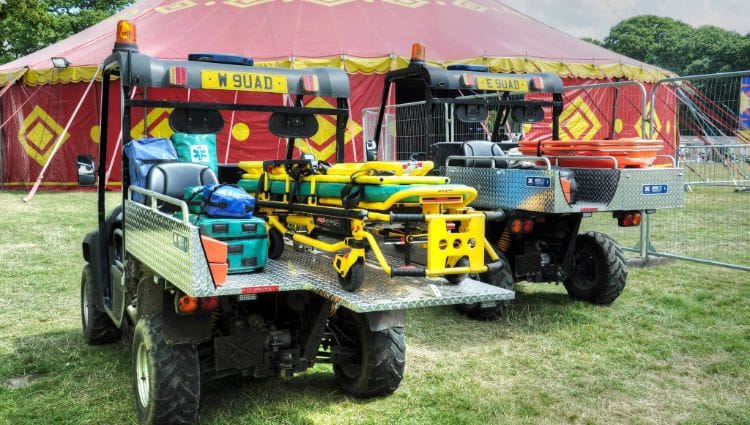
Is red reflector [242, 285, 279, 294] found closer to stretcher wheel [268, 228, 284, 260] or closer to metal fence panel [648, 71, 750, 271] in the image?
stretcher wheel [268, 228, 284, 260]

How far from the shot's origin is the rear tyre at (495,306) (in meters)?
6.59

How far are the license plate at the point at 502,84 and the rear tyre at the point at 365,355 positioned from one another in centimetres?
306

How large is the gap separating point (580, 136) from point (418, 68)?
481 inches

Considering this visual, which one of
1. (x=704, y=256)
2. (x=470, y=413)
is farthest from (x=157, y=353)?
(x=704, y=256)

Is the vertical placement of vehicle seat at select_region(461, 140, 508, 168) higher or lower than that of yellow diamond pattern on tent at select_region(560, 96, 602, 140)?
lower

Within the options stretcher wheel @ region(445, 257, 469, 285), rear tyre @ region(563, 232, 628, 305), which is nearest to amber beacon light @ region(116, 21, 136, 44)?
stretcher wheel @ region(445, 257, 469, 285)

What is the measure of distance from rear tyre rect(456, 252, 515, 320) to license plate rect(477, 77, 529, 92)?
1.59 m

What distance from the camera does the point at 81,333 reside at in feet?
20.3

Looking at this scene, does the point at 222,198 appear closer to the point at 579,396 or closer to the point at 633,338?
the point at 579,396

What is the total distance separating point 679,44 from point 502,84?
2878 inches

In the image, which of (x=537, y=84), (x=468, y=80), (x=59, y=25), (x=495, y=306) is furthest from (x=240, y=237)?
(x=59, y=25)

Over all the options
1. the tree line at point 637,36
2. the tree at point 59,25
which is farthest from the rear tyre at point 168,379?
the tree at point 59,25

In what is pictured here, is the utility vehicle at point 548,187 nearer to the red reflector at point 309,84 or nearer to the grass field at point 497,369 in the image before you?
the grass field at point 497,369

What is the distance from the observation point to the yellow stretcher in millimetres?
4051
